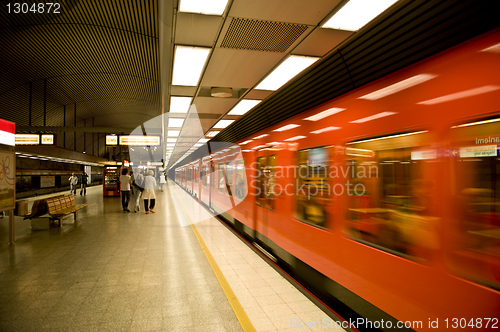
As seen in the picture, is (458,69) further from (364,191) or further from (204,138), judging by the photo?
(204,138)

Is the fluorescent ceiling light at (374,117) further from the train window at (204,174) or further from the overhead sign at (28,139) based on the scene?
the overhead sign at (28,139)

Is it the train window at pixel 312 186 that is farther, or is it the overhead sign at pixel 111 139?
the overhead sign at pixel 111 139

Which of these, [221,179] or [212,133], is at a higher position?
[212,133]

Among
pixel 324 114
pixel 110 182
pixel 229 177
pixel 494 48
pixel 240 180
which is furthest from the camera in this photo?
pixel 110 182

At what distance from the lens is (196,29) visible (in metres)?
2.94

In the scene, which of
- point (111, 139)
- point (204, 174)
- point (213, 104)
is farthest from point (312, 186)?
point (204, 174)

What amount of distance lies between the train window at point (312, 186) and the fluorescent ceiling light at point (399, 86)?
34.1 inches

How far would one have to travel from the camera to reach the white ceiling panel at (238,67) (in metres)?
3.57

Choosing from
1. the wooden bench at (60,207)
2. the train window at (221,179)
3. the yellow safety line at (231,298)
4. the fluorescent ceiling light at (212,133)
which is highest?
the fluorescent ceiling light at (212,133)

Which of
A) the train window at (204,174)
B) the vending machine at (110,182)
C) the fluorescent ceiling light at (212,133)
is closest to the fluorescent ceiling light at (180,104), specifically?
the fluorescent ceiling light at (212,133)

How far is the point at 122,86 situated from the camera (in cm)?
862

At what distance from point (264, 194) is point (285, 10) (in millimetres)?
3280

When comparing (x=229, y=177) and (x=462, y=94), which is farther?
(x=229, y=177)

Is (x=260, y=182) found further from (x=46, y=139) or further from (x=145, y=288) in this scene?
(x=46, y=139)
